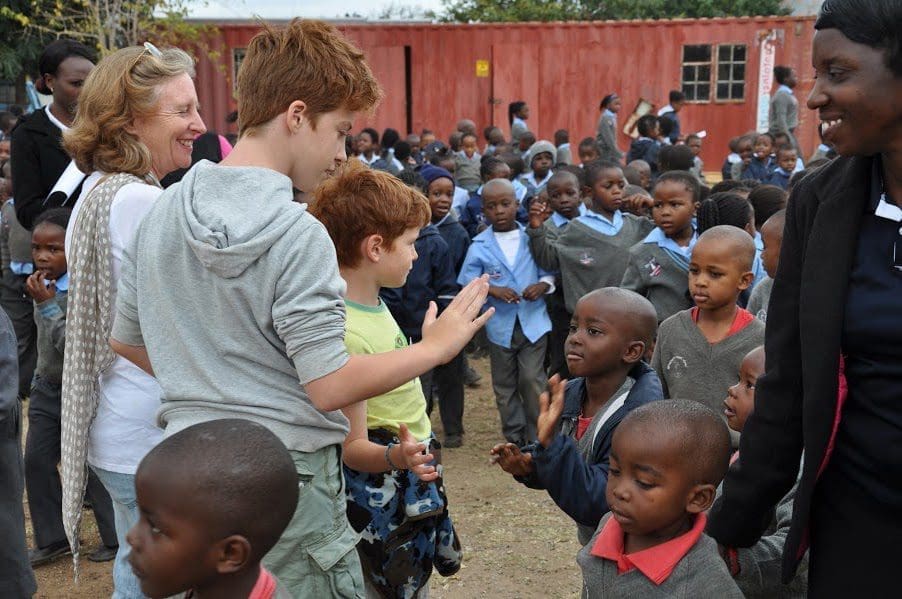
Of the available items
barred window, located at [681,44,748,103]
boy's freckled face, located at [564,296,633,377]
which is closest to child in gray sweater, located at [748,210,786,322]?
boy's freckled face, located at [564,296,633,377]

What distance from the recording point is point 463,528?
493cm

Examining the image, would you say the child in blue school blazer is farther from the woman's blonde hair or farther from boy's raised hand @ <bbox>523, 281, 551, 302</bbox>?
the woman's blonde hair

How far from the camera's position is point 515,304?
238 inches

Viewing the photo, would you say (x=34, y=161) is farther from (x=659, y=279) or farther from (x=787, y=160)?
(x=787, y=160)

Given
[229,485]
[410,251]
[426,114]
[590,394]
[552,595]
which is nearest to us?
[229,485]

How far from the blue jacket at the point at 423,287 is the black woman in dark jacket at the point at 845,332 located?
12.6 feet

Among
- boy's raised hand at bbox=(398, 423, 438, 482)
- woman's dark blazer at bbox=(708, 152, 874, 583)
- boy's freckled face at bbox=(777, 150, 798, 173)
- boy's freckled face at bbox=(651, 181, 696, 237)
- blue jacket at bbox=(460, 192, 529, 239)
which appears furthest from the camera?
boy's freckled face at bbox=(777, 150, 798, 173)

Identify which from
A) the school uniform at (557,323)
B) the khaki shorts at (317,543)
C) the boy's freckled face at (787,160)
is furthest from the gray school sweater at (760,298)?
the boy's freckled face at (787,160)

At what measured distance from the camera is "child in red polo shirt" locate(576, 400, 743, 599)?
2.10 meters

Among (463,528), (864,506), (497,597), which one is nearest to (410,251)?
(864,506)

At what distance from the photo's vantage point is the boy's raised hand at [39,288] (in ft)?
14.2

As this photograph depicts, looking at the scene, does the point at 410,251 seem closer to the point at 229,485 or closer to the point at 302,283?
the point at 302,283

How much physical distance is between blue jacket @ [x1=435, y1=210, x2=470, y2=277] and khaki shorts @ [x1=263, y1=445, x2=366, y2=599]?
440cm

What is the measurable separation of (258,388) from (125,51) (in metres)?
1.32
